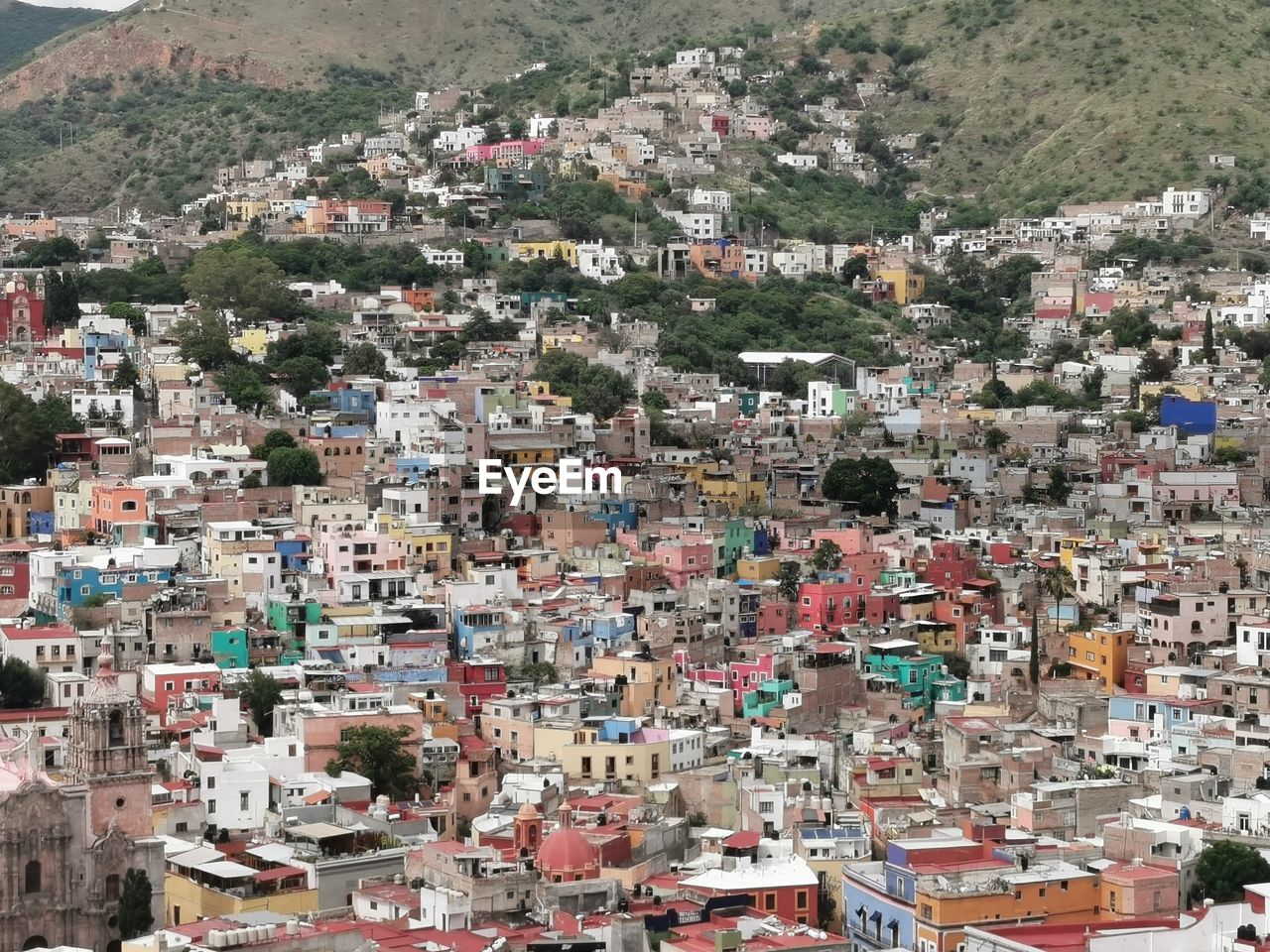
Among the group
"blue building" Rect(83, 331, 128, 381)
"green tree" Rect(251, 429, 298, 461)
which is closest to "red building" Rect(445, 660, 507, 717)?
"green tree" Rect(251, 429, 298, 461)

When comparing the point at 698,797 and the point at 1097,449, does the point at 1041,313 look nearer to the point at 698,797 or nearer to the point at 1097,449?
the point at 1097,449

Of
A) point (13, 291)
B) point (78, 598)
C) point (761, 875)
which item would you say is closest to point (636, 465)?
point (78, 598)

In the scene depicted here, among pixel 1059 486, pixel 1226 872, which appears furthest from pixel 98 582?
pixel 1059 486

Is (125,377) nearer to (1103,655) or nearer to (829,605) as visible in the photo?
(829,605)

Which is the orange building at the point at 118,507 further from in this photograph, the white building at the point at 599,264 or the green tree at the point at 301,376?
the white building at the point at 599,264

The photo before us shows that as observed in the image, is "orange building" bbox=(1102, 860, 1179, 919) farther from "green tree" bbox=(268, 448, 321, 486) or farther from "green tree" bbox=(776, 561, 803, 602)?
"green tree" bbox=(268, 448, 321, 486)

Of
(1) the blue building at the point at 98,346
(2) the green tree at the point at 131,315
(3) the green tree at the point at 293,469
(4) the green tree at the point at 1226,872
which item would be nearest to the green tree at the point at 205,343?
(1) the blue building at the point at 98,346
